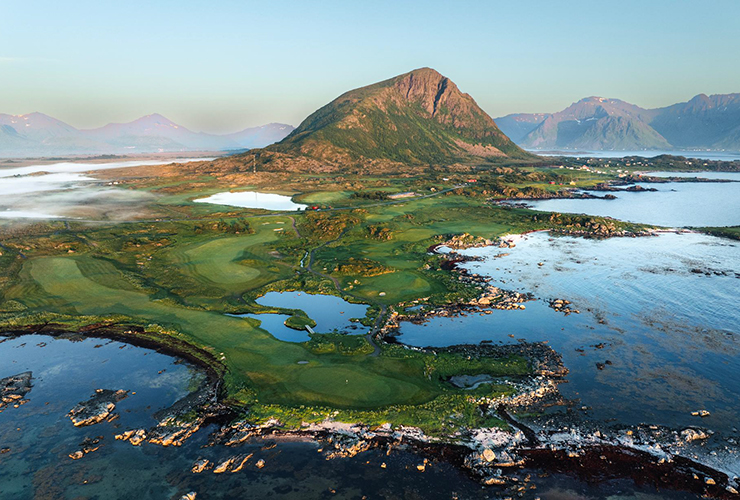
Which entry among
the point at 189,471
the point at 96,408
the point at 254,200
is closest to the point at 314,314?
the point at 96,408

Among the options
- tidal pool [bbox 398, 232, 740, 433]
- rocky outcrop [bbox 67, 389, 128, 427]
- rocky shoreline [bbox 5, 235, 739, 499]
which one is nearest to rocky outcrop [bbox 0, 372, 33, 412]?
rocky outcrop [bbox 67, 389, 128, 427]

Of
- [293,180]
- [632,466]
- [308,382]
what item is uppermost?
[293,180]

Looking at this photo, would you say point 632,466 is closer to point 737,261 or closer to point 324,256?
point 324,256

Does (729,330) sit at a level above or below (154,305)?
below

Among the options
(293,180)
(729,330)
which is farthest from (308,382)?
(293,180)

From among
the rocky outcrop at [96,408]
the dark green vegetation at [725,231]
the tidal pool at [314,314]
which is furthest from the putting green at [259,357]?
the dark green vegetation at [725,231]

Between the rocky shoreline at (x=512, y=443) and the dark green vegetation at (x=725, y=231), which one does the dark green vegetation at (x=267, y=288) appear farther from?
the dark green vegetation at (x=725, y=231)

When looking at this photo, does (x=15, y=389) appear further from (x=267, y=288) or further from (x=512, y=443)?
(x=512, y=443)
